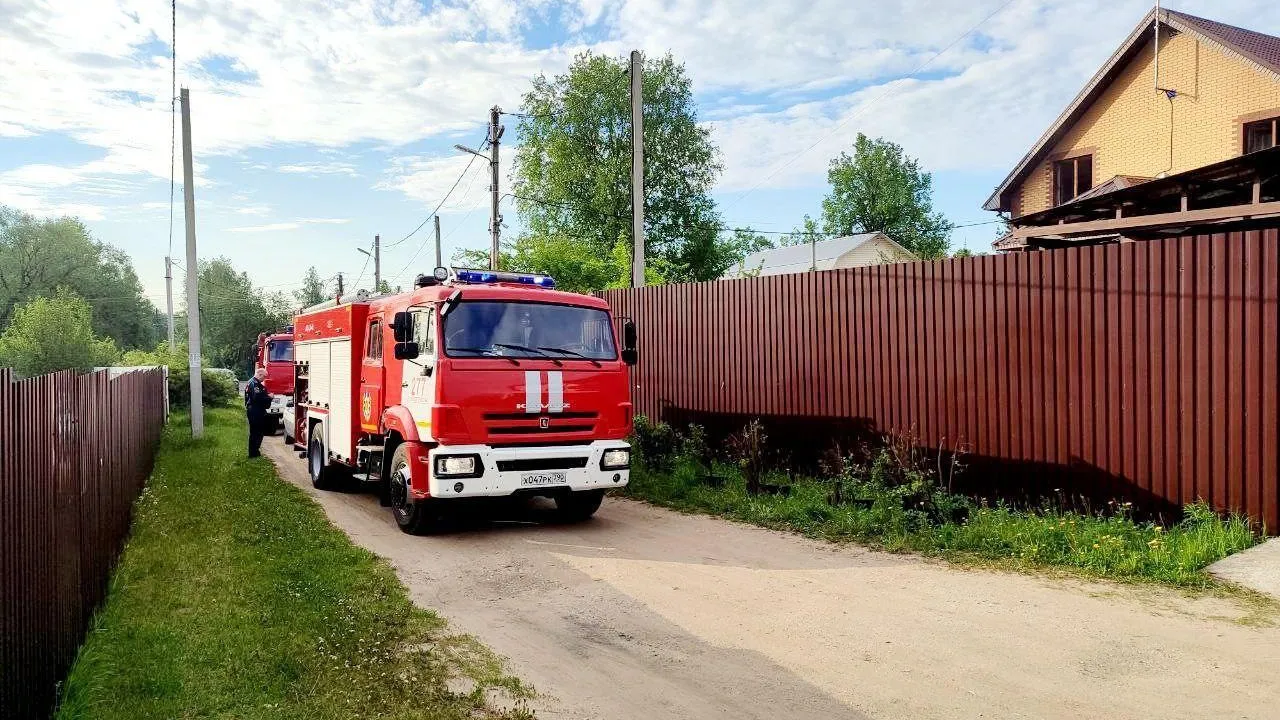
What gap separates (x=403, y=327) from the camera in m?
8.55

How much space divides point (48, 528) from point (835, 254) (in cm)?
4865

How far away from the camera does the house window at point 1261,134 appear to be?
18.3m

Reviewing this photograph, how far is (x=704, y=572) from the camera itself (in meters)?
7.01

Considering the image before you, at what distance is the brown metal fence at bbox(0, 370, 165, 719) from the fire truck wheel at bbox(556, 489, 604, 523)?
13.6 ft

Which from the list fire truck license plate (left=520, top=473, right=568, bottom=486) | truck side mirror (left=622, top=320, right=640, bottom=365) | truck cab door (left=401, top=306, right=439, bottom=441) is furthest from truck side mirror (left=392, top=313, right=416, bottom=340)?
truck side mirror (left=622, top=320, right=640, bottom=365)

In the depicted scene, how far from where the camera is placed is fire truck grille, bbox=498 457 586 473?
27.0 feet

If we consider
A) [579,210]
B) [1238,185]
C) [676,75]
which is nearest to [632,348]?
[1238,185]

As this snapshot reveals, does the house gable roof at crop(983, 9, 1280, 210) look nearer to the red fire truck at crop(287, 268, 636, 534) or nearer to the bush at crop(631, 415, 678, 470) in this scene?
the bush at crop(631, 415, 678, 470)

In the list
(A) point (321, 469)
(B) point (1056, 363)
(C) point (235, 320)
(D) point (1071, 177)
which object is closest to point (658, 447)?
(A) point (321, 469)

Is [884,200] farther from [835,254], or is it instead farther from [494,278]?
[494,278]

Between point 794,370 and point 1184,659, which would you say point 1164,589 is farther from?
point 794,370

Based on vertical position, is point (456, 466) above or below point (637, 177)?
below

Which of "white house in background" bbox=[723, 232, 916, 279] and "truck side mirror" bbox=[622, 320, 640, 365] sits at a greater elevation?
"white house in background" bbox=[723, 232, 916, 279]

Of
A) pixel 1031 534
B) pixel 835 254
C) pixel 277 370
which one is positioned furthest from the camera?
pixel 835 254
